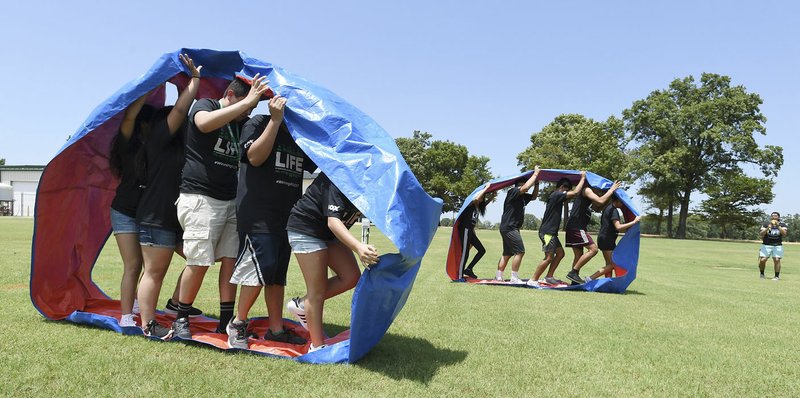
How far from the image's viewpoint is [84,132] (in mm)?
4828

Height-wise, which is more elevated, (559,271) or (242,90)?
(242,90)

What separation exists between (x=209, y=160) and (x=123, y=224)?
110 cm

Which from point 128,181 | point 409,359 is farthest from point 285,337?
point 128,181

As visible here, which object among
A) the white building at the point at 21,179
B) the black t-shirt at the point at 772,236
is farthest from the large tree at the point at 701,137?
the white building at the point at 21,179

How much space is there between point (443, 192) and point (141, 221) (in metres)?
64.2

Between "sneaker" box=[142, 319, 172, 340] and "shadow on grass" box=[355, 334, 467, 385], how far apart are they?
1.74m

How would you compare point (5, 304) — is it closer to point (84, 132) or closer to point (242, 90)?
point (84, 132)

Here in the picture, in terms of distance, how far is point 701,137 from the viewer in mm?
48312

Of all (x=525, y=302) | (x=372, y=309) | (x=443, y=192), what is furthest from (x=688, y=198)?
(x=372, y=309)

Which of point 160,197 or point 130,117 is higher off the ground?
point 130,117

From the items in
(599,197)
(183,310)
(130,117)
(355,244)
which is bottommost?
(183,310)

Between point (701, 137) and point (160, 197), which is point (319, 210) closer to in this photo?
point (160, 197)

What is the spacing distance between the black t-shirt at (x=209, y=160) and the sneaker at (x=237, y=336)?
1.09 m

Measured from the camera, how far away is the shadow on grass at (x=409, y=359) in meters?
3.93
